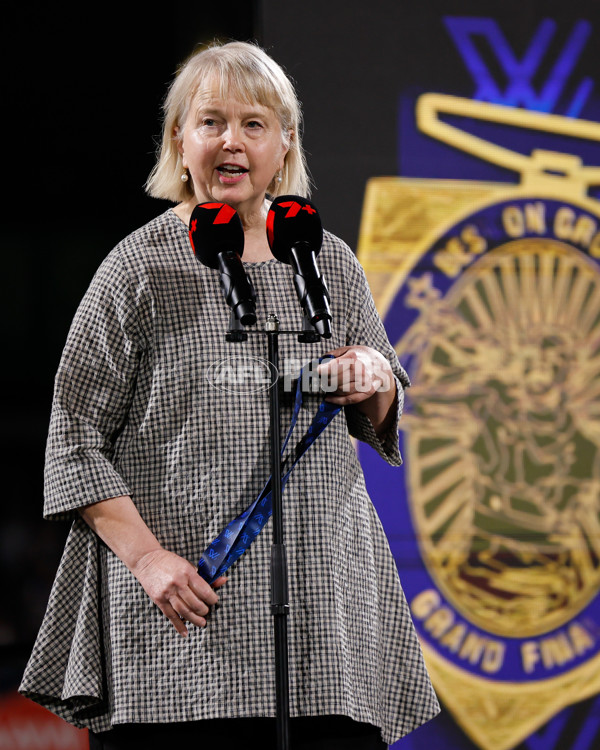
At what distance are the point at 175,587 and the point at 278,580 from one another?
0.51 ft

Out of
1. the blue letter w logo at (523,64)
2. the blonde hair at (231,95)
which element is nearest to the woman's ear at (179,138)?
the blonde hair at (231,95)

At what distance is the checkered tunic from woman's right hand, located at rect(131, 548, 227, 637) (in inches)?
1.4

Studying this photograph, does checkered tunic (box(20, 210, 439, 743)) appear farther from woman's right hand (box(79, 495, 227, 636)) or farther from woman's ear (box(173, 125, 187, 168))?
woman's ear (box(173, 125, 187, 168))

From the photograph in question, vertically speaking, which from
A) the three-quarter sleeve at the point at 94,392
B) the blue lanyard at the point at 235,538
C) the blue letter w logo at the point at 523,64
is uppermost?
the blue letter w logo at the point at 523,64

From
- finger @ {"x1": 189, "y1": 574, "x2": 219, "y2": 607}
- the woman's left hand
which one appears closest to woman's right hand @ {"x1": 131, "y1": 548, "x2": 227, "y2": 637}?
finger @ {"x1": 189, "y1": 574, "x2": 219, "y2": 607}

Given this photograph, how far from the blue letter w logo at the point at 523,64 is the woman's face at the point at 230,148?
105cm

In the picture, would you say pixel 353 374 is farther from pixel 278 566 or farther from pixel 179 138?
pixel 179 138

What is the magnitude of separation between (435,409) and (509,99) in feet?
2.39

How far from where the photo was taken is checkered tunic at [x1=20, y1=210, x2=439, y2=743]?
1192mm

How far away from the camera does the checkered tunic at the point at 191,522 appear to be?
3.91 ft

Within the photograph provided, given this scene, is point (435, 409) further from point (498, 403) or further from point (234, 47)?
point (234, 47)

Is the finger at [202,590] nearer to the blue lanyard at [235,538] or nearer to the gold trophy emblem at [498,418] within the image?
the blue lanyard at [235,538]

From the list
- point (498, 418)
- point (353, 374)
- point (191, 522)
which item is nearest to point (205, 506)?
point (191, 522)

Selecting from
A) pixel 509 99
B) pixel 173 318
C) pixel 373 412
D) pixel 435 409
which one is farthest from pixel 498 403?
pixel 173 318
